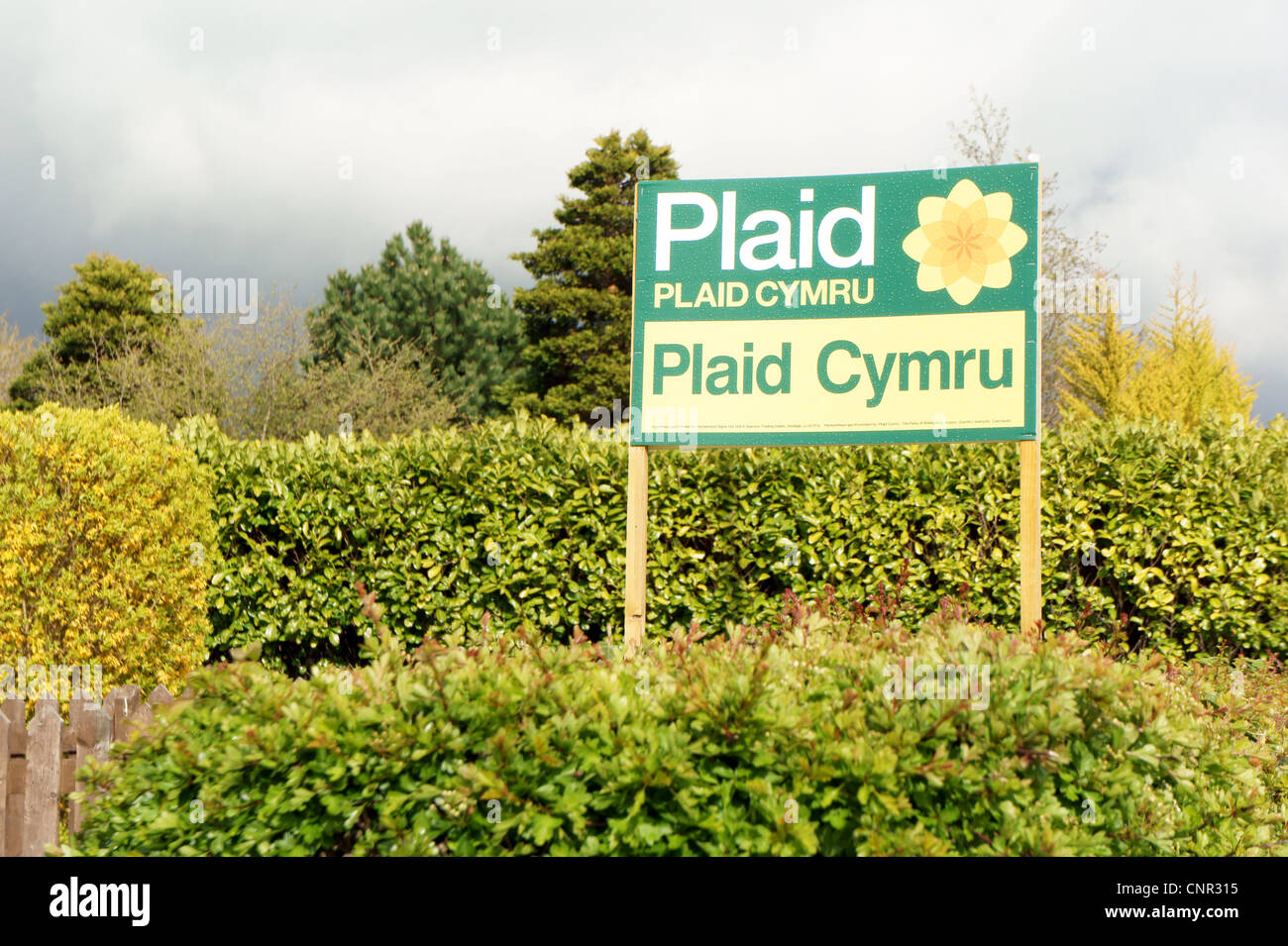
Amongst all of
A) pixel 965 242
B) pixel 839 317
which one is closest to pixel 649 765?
pixel 839 317

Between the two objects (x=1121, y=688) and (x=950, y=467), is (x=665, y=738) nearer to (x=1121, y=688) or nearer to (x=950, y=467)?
(x=1121, y=688)

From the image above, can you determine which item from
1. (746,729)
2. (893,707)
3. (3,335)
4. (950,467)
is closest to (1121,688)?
(893,707)

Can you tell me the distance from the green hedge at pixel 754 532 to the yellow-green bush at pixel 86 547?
113 cm

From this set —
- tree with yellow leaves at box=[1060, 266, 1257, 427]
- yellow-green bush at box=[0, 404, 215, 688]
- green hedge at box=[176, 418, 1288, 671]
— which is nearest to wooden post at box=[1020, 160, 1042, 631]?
green hedge at box=[176, 418, 1288, 671]

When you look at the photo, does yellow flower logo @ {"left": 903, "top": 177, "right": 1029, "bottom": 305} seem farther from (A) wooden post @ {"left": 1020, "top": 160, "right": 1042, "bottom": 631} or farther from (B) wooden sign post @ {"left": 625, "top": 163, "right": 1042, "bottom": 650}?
(A) wooden post @ {"left": 1020, "top": 160, "right": 1042, "bottom": 631}

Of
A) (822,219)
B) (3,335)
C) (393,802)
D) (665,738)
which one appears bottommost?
(393,802)

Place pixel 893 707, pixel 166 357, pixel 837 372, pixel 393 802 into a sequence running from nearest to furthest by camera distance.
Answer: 1. pixel 393 802
2. pixel 893 707
3. pixel 837 372
4. pixel 166 357

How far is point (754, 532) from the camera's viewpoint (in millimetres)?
7242

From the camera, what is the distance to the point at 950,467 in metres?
7.21

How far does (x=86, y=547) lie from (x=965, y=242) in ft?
19.7

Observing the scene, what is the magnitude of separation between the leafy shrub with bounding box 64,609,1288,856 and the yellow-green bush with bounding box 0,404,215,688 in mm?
3695

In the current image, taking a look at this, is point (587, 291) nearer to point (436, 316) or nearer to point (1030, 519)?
point (436, 316)

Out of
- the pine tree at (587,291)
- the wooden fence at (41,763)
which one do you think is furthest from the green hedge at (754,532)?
the pine tree at (587,291)
